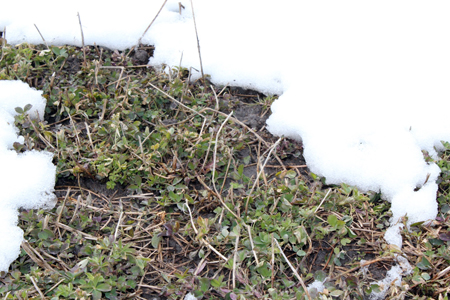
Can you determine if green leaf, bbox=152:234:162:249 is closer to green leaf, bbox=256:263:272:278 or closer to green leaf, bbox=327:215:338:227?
green leaf, bbox=256:263:272:278

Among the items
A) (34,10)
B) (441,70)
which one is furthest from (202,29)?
(441,70)

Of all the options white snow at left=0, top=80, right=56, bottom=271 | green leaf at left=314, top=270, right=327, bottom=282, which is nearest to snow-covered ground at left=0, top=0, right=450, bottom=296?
green leaf at left=314, top=270, right=327, bottom=282

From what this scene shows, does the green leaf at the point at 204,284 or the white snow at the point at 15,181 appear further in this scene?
the white snow at the point at 15,181

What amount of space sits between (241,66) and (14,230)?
173 cm

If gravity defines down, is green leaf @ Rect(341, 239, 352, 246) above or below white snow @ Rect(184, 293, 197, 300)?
above

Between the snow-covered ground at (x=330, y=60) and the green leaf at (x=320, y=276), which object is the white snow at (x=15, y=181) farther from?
the green leaf at (x=320, y=276)

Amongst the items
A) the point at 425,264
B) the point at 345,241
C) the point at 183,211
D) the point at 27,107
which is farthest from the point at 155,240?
the point at 425,264

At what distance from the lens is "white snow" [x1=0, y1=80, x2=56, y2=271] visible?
5.95 ft

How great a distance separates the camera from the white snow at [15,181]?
5.95 feet

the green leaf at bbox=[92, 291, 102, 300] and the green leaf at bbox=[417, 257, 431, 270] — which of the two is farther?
the green leaf at bbox=[417, 257, 431, 270]

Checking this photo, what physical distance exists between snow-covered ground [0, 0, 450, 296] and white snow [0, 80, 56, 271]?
84 centimetres

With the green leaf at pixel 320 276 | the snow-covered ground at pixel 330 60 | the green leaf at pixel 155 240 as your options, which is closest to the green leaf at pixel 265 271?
the green leaf at pixel 320 276

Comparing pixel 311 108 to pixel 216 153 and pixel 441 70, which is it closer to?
pixel 216 153

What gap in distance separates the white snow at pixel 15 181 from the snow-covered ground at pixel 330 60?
0.84 metres
